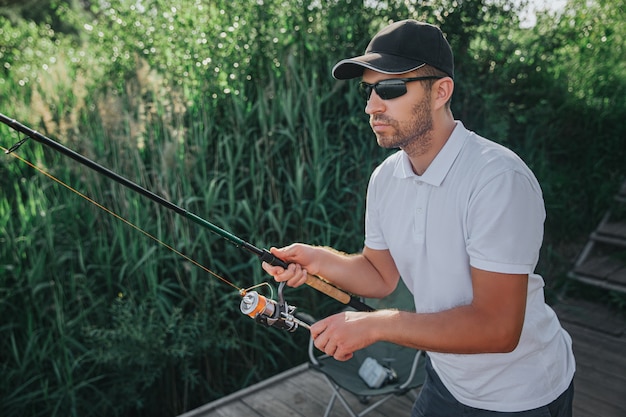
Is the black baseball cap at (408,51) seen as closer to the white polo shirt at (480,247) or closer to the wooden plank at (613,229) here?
the white polo shirt at (480,247)

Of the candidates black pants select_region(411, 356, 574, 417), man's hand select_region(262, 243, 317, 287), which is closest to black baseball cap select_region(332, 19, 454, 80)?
man's hand select_region(262, 243, 317, 287)

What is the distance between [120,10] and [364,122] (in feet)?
7.47

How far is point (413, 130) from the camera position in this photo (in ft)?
5.16

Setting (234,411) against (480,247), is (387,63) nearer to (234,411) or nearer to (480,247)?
(480,247)

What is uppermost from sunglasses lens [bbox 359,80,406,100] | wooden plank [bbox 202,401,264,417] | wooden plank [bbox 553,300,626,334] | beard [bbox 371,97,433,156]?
sunglasses lens [bbox 359,80,406,100]

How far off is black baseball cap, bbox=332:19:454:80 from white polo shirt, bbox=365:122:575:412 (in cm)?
23

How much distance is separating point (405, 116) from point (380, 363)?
1815 mm

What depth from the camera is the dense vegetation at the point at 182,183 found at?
315 cm

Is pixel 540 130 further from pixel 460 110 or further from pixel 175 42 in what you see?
pixel 175 42

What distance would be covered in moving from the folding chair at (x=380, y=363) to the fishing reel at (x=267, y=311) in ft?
3.52

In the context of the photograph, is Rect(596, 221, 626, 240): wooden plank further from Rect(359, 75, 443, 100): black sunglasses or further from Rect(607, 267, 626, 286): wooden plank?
Rect(359, 75, 443, 100): black sunglasses

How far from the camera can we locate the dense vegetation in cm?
315

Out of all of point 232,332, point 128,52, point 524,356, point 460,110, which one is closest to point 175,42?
point 128,52

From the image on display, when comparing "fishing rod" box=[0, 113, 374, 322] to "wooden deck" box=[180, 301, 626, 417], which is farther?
"wooden deck" box=[180, 301, 626, 417]
